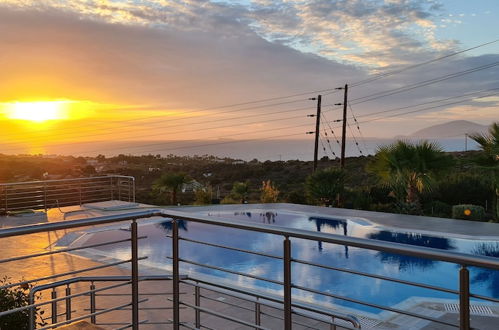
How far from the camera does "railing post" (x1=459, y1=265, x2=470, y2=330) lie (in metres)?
1.43

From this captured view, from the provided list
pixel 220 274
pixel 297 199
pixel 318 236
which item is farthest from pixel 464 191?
pixel 318 236

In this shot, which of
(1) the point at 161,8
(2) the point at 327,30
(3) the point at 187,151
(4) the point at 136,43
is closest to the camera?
(1) the point at 161,8

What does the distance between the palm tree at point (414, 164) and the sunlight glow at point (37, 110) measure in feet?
36.8

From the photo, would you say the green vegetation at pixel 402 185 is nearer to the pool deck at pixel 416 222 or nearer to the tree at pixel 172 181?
the tree at pixel 172 181

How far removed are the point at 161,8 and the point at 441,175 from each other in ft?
25.5

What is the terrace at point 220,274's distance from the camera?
2.07 metres

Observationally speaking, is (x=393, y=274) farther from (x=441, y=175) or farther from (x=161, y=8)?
(x=161, y=8)

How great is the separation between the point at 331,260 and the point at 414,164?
3533mm

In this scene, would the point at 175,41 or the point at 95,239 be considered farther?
the point at 175,41

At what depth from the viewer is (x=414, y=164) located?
10.8 metres

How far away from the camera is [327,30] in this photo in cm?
1487

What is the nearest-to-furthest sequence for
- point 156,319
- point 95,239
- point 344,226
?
point 156,319
point 95,239
point 344,226

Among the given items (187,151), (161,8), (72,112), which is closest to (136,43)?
(161,8)

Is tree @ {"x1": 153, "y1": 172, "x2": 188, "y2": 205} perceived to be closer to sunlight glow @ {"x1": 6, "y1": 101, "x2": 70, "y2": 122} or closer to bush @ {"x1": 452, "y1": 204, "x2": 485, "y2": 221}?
sunlight glow @ {"x1": 6, "y1": 101, "x2": 70, "y2": 122}
